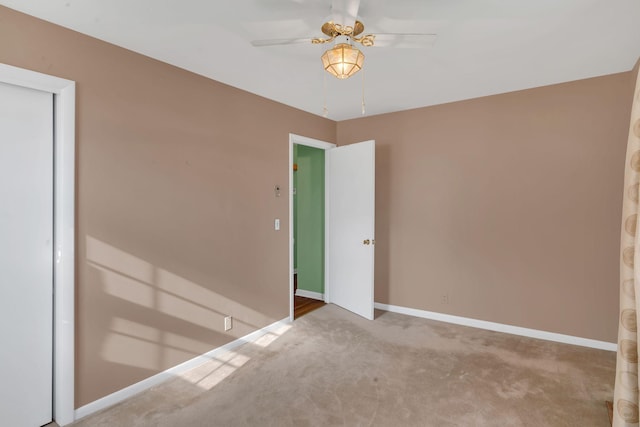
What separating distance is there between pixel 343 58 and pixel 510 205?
8.56 ft

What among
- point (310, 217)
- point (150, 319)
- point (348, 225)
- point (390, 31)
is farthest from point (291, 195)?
point (390, 31)

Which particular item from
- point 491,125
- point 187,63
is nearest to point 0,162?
point 187,63

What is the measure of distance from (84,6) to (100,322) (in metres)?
1.98

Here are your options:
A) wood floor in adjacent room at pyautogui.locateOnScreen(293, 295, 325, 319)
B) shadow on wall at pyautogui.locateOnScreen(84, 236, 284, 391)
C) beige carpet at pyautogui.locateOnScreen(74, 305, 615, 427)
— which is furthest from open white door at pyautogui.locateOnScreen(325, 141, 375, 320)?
shadow on wall at pyautogui.locateOnScreen(84, 236, 284, 391)

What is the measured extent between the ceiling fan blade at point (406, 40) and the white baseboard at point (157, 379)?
2807 millimetres

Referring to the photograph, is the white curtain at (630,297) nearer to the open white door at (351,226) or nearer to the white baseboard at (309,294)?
the open white door at (351,226)

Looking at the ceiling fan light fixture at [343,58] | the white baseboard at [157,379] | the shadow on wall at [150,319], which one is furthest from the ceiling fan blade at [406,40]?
the white baseboard at [157,379]

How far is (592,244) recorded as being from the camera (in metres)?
3.13

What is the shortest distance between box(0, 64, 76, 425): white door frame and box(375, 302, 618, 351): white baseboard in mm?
3281

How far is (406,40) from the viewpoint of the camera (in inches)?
72.2

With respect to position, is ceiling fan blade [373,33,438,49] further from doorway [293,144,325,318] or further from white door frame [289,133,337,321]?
doorway [293,144,325,318]

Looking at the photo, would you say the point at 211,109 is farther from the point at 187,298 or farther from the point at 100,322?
the point at 100,322

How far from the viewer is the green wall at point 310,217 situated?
190 inches

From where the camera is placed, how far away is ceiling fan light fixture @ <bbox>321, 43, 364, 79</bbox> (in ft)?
6.06
